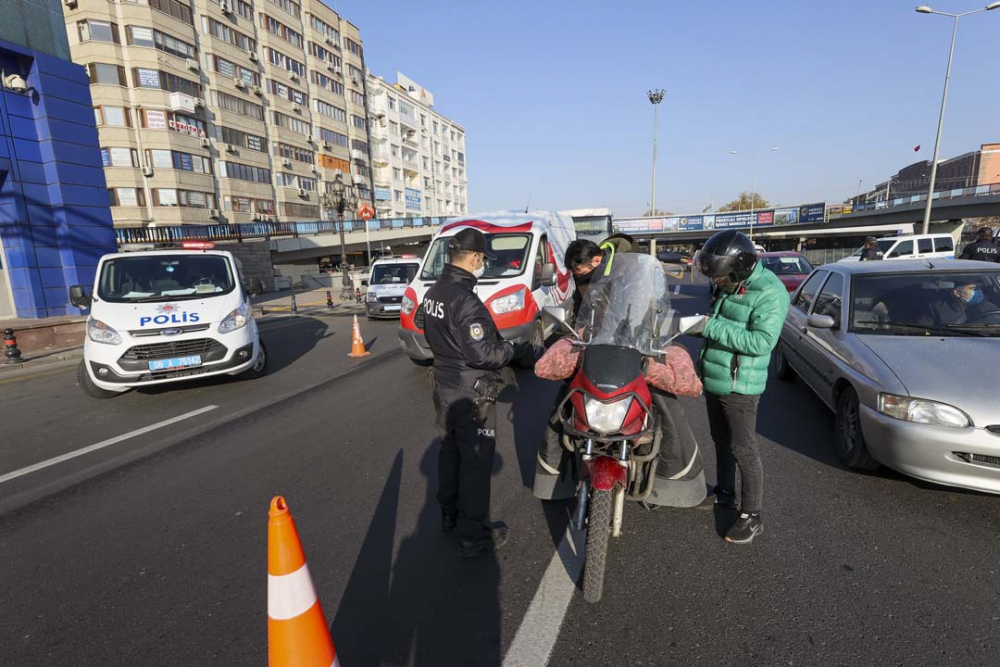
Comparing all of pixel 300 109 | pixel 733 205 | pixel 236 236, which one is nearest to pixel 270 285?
pixel 236 236

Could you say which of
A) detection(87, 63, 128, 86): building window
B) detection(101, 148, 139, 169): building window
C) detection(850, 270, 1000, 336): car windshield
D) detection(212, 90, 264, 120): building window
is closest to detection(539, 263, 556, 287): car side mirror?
detection(850, 270, 1000, 336): car windshield

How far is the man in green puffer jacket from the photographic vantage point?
2818mm

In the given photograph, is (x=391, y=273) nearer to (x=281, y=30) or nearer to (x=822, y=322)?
(x=822, y=322)

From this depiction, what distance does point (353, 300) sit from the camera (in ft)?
71.3

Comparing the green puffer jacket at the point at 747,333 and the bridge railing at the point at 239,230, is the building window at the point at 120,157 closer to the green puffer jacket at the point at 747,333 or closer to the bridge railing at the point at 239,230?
the bridge railing at the point at 239,230

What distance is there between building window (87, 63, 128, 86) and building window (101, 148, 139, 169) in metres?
4.58

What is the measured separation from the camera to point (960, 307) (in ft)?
13.7

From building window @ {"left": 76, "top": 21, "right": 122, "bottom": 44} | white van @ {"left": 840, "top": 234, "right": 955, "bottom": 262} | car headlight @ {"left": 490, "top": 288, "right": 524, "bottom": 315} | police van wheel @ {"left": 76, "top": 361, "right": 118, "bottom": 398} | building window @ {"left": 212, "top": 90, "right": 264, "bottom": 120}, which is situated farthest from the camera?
building window @ {"left": 212, "top": 90, "right": 264, "bottom": 120}

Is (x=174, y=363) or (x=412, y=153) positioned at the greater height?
(x=412, y=153)

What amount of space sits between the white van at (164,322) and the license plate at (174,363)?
0.4 inches

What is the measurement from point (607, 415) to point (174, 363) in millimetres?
5898

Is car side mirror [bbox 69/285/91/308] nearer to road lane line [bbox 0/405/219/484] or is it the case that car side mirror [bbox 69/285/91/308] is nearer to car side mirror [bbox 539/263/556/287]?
road lane line [bbox 0/405/219/484]

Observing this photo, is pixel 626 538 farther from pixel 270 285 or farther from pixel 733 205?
pixel 733 205

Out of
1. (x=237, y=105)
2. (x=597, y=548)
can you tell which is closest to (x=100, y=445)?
(x=597, y=548)
